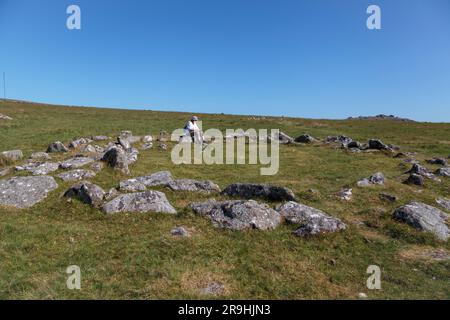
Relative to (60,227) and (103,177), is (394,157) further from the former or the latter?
(60,227)

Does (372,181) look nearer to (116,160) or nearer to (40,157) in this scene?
(116,160)

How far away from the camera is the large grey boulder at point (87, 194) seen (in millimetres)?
16344

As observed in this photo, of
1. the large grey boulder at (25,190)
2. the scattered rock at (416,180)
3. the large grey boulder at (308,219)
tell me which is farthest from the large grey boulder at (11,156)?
the scattered rock at (416,180)

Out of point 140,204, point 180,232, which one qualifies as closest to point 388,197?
point 180,232

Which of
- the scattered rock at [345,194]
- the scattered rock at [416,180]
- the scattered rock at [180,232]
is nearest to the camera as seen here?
the scattered rock at [180,232]

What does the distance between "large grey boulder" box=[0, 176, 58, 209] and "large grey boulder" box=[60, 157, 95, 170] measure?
10.0 feet

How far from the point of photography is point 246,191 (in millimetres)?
18062

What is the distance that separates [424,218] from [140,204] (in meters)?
12.3

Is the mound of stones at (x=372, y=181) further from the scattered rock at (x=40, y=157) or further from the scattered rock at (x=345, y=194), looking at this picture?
the scattered rock at (x=40, y=157)

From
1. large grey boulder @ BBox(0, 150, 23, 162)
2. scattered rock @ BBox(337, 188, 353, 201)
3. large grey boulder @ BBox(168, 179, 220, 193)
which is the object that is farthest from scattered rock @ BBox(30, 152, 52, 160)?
scattered rock @ BBox(337, 188, 353, 201)

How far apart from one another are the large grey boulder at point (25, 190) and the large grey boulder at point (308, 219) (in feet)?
37.0

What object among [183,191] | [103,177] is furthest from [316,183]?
[103,177]

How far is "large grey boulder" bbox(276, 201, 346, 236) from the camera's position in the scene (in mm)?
14188

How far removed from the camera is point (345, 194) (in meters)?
19.3
